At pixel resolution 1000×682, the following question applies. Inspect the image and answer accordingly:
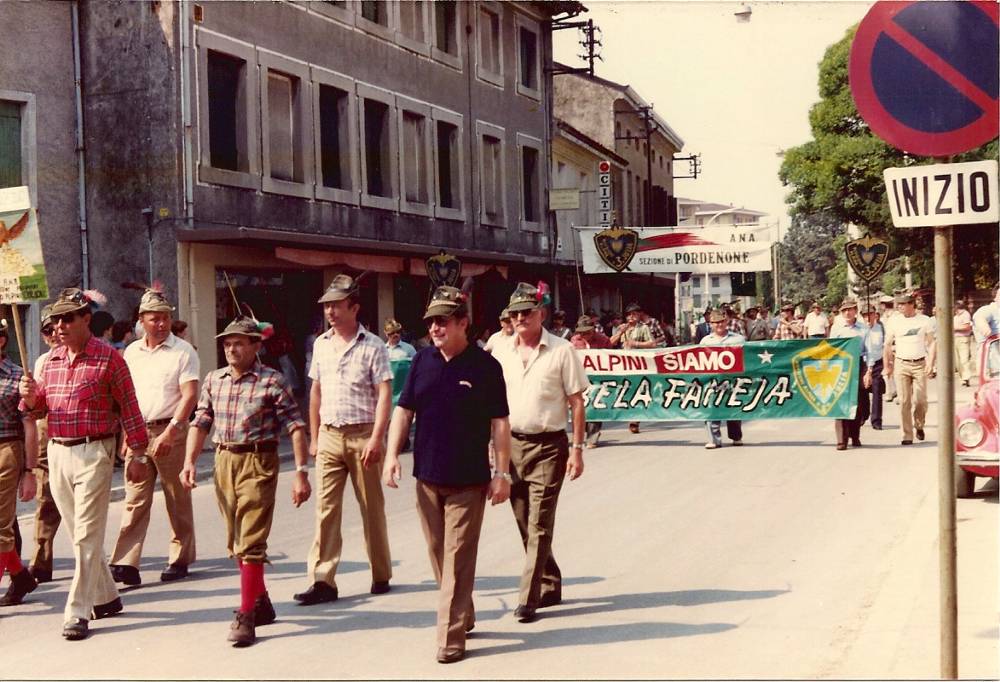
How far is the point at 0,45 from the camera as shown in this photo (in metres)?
17.9

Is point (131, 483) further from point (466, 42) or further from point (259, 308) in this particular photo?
point (466, 42)

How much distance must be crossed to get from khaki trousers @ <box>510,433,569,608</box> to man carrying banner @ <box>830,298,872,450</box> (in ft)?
29.9

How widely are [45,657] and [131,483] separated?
78.0 inches

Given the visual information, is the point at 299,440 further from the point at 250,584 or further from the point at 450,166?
the point at 450,166

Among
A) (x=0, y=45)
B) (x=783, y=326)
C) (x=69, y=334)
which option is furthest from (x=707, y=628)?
(x=783, y=326)

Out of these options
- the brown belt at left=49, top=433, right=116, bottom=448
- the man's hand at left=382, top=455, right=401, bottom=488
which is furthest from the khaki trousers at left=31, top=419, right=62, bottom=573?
the man's hand at left=382, top=455, right=401, bottom=488

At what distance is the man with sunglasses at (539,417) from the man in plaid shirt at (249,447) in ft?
4.23

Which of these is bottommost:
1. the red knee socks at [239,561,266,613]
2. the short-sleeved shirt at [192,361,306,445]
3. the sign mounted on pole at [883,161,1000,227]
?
the red knee socks at [239,561,266,613]

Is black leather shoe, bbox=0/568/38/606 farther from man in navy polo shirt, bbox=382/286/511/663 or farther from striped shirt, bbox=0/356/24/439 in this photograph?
man in navy polo shirt, bbox=382/286/511/663

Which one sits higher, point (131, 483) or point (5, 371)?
point (5, 371)

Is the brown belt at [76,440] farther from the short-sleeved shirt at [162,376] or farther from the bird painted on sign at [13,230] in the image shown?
the bird painted on sign at [13,230]

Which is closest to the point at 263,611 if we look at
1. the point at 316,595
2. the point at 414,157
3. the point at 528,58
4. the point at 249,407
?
the point at 316,595

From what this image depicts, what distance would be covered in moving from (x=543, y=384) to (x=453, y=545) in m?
1.45

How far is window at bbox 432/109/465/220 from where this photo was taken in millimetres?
28219
